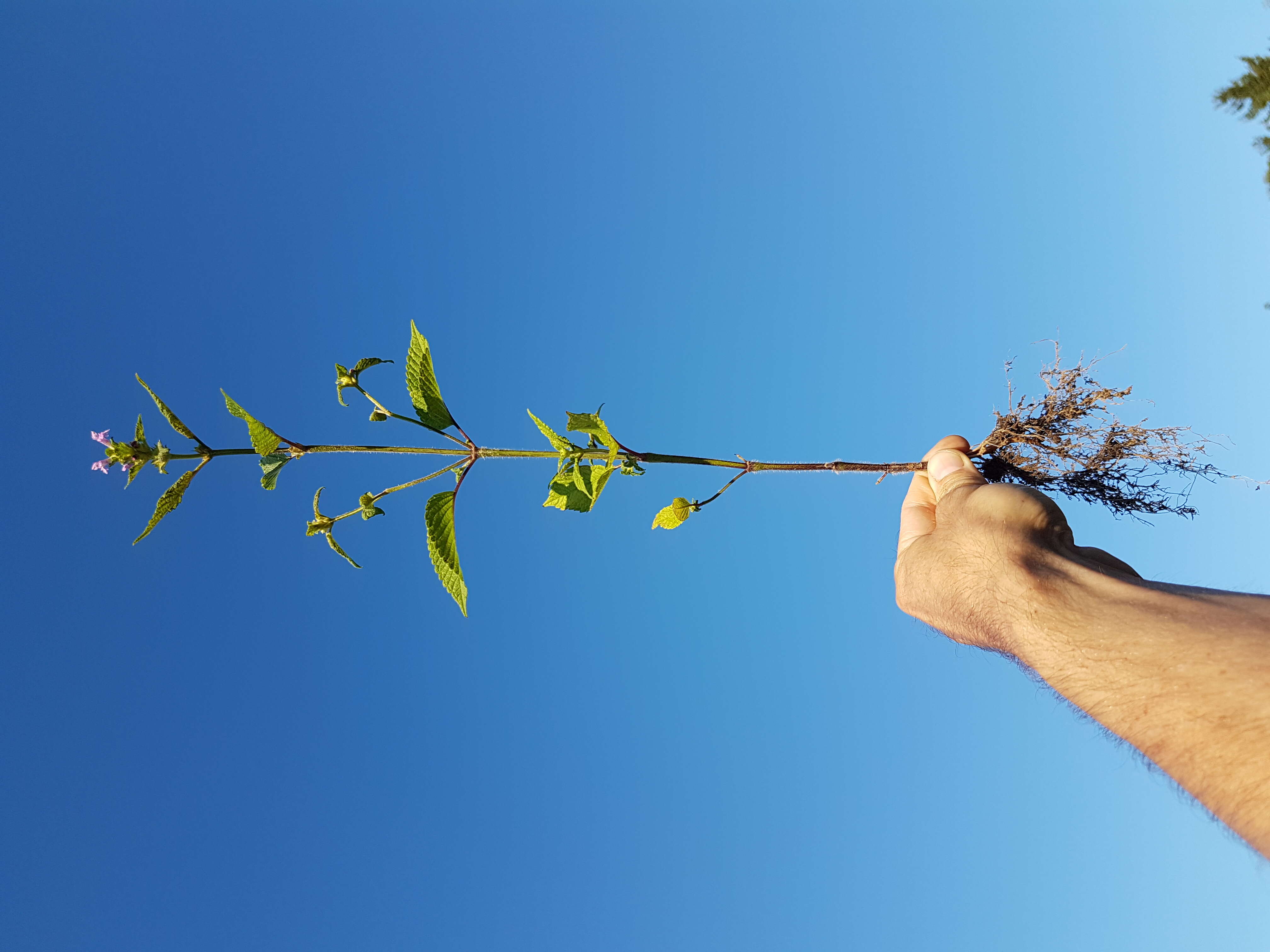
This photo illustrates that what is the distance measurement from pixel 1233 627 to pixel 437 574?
6.18ft

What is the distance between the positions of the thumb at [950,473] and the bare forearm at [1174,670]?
2.10 ft

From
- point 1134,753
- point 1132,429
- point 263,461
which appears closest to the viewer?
point 1134,753

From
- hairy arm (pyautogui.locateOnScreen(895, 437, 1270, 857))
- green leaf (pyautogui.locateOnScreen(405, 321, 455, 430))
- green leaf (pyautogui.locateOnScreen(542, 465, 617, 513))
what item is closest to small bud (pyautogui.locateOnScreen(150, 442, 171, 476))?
green leaf (pyautogui.locateOnScreen(405, 321, 455, 430))

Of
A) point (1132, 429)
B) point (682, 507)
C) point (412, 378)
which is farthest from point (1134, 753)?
point (1132, 429)

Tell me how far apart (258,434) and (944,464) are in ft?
7.76

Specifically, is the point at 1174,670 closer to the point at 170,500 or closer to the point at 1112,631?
the point at 1112,631

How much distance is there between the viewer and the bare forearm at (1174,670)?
1.25 m

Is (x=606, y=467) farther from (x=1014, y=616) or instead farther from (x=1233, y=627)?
(x=1233, y=627)

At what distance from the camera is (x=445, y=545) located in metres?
1.84

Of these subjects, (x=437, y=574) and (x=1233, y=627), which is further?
(x=437, y=574)

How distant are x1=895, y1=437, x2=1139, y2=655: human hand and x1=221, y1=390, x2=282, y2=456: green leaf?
207cm

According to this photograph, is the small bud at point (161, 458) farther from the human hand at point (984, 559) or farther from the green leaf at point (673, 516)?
the human hand at point (984, 559)

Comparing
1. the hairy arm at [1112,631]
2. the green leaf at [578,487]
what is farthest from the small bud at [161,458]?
the hairy arm at [1112,631]

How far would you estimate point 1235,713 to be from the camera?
1.27 m
